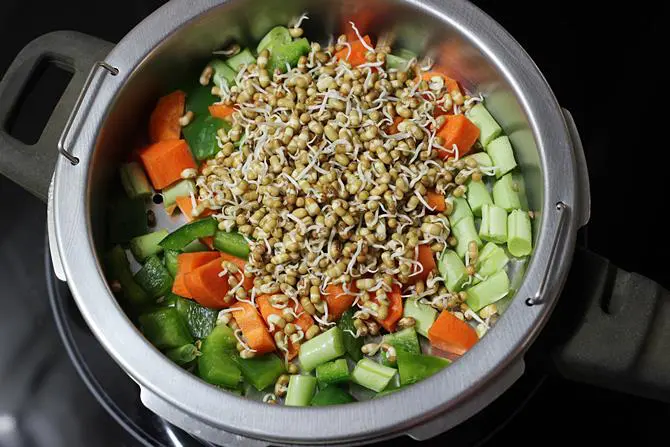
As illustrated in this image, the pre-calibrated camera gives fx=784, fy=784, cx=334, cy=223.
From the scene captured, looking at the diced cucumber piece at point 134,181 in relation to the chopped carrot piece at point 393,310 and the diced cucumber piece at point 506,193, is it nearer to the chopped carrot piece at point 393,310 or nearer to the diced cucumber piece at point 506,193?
the chopped carrot piece at point 393,310

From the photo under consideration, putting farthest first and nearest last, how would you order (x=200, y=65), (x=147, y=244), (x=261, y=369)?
1. (x=200, y=65)
2. (x=147, y=244)
3. (x=261, y=369)

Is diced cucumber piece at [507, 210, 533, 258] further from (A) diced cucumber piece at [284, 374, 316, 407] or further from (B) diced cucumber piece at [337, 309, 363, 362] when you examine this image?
(A) diced cucumber piece at [284, 374, 316, 407]

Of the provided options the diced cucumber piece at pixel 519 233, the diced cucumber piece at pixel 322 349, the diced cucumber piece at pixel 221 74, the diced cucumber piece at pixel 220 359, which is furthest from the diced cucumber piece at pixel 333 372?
the diced cucumber piece at pixel 221 74

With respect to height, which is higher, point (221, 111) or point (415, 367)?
point (221, 111)

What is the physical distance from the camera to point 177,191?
1.37m

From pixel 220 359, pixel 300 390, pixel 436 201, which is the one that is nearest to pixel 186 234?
pixel 220 359

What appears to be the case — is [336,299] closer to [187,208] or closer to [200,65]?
[187,208]

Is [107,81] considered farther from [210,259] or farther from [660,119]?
[660,119]

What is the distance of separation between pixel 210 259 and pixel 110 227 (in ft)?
0.66

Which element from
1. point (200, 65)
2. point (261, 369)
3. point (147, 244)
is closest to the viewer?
point (261, 369)

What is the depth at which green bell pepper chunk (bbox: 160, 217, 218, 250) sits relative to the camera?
50.7 inches

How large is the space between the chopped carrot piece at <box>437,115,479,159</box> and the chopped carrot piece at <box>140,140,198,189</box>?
45 cm

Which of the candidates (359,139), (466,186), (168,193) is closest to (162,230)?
(168,193)

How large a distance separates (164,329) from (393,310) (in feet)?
1.20
